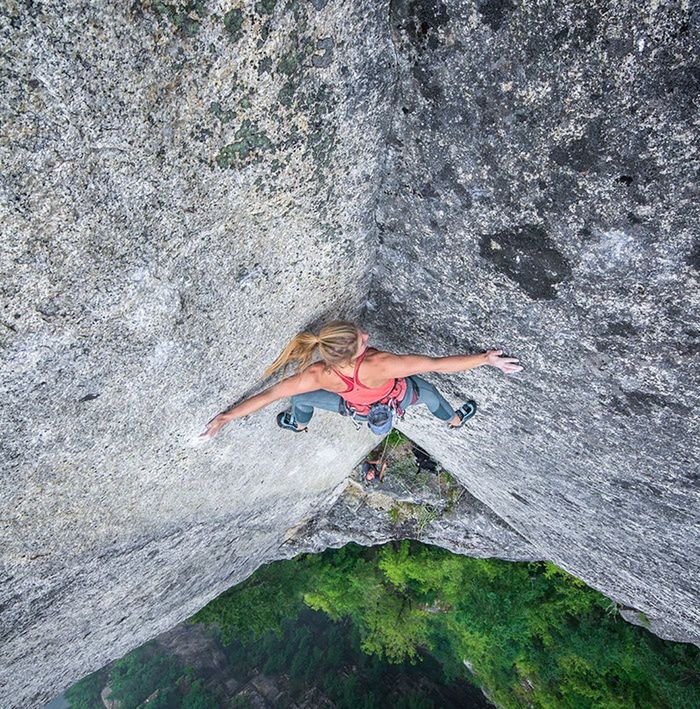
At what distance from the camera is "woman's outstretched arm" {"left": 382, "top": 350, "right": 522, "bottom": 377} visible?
9.34 ft

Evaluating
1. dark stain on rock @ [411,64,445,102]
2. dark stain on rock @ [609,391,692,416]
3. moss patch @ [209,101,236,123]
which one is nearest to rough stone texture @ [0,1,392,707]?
moss patch @ [209,101,236,123]

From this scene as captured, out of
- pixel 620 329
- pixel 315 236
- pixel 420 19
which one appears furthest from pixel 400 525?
pixel 420 19

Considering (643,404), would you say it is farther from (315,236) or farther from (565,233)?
(315,236)

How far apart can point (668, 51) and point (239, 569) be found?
18.6 ft

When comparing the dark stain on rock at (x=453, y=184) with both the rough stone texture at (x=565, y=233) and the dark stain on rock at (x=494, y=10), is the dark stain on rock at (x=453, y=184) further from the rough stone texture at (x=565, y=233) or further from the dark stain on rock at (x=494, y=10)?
the dark stain on rock at (x=494, y=10)

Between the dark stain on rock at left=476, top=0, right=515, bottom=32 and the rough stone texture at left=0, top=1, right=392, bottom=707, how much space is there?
1.10ft

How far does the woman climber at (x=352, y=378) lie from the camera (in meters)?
2.81

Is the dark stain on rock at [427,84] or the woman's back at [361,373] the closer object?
the dark stain on rock at [427,84]

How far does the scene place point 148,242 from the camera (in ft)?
5.79

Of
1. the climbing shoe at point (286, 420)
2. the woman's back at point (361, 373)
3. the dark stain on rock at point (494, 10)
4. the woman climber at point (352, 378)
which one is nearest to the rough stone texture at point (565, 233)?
the dark stain on rock at point (494, 10)

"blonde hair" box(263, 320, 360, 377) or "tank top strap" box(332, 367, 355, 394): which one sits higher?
"blonde hair" box(263, 320, 360, 377)

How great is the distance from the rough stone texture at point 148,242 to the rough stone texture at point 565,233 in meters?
0.25

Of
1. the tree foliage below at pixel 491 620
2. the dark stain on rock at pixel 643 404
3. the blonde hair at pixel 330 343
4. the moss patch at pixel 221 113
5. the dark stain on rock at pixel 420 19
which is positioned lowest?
the tree foliage below at pixel 491 620

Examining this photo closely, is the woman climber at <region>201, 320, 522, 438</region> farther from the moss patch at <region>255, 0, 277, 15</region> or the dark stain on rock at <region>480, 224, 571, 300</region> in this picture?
the moss patch at <region>255, 0, 277, 15</region>
